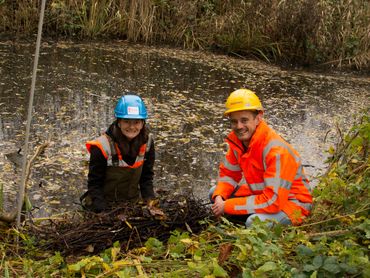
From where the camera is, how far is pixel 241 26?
34.2 feet

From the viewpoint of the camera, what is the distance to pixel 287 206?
10.5ft

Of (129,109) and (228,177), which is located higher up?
(129,109)

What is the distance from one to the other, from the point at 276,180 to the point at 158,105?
400 cm

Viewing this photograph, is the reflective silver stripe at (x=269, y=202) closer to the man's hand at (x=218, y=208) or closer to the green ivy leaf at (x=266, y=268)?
the man's hand at (x=218, y=208)

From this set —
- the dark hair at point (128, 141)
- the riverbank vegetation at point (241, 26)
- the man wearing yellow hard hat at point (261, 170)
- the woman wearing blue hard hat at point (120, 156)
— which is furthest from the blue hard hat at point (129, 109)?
the riverbank vegetation at point (241, 26)

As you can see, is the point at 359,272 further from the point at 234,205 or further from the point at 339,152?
the point at 339,152

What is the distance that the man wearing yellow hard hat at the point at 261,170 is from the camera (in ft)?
10.2

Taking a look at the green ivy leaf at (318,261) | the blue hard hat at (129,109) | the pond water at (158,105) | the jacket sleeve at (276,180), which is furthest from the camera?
the pond water at (158,105)

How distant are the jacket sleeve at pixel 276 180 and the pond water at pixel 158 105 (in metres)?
1.43

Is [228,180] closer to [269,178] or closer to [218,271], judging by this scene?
[269,178]

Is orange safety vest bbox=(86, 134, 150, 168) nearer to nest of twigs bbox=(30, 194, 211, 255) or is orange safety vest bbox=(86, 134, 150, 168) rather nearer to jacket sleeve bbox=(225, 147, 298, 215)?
nest of twigs bbox=(30, 194, 211, 255)

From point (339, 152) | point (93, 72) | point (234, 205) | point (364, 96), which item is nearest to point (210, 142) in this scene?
point (339, 152)

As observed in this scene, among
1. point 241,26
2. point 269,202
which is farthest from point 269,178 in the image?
point 241,26

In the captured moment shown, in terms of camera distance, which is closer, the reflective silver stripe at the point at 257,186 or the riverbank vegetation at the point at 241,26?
the reflective silver stripe at the point at 257,186
